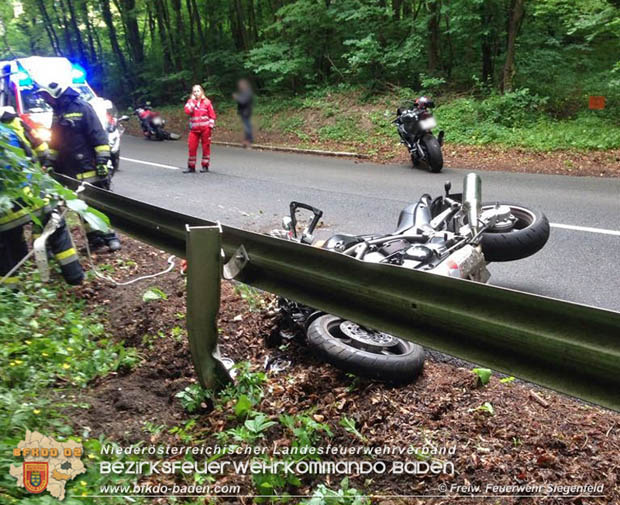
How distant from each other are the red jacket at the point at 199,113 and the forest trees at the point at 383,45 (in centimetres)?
97

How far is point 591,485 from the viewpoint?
220 cm

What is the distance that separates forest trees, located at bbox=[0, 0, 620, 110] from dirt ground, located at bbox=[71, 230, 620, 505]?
1054 cm

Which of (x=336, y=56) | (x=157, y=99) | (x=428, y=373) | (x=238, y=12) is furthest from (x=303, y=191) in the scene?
(x=157, y=99)

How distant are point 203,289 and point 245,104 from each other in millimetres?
7172

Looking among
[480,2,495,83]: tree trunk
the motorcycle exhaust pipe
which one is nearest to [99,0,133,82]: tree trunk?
[480,2,495,83]: tree trunk

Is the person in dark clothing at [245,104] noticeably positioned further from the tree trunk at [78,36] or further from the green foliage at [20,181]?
the tree trunk at [78,36]

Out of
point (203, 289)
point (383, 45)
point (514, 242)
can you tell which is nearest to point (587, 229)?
point (514, 242)

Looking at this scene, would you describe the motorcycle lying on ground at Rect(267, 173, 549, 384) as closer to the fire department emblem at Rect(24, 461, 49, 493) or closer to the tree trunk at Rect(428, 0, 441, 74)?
the fire department emblem at Rect(24, 461, 49, 493)

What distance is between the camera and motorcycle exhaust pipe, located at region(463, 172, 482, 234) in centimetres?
402

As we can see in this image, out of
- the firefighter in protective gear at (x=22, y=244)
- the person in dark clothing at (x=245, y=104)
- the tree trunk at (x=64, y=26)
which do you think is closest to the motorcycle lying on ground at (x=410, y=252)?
the firefighter in protective gear at (x=22, y=244)

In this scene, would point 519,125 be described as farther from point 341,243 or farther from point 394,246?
point 341,243

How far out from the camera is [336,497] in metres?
2.15

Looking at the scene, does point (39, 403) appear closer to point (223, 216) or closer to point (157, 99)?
point (223, 216)

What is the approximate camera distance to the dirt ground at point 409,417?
7.52 ft
